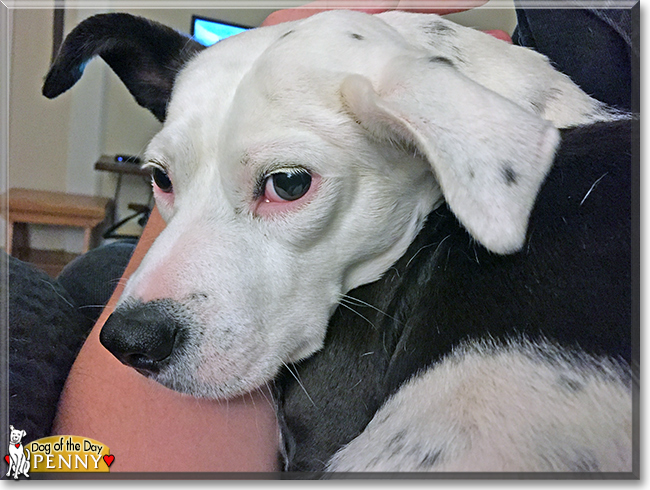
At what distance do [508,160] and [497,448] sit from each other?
0.36 m

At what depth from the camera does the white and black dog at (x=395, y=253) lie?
0.61 metres

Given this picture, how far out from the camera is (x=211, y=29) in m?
1.10

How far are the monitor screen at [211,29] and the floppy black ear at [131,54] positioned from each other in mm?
24

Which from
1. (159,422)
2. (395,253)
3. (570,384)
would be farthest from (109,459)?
(570,384)

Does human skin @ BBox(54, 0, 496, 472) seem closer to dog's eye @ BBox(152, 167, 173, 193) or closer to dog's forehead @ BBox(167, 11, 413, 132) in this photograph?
dog's eye @ BBox(152, 167, 173, 193)

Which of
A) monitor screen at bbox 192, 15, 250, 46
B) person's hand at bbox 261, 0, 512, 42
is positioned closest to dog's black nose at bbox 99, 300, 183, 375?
monitor screen at bbox 192, 15, 250, 46

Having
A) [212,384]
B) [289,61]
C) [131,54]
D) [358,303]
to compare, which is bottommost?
[212,384]

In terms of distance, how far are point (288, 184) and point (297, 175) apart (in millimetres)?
22

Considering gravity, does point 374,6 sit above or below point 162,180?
above

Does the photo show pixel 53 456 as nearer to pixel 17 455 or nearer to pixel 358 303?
pixel 17 455

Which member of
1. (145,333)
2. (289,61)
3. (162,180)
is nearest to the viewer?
(145,333)

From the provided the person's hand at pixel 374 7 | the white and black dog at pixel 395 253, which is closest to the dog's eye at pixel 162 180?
the white and black dog at pixel 395 253

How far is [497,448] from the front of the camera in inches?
22.4

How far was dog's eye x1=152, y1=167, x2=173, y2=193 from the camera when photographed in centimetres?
92
